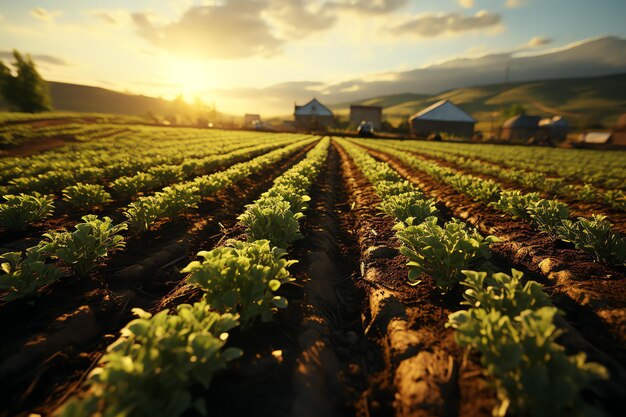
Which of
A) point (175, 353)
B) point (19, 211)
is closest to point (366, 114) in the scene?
point (19, 211)

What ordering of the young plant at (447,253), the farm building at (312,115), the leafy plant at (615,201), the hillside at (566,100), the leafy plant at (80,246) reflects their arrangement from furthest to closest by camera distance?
the hillside at (566,100) < the farm building at (312,115) < the leafy plant at (615,201) < the leafy plant at (80,246) < the young plant at (447,253)

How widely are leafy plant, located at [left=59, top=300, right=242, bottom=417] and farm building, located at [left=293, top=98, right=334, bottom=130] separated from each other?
76.6 m

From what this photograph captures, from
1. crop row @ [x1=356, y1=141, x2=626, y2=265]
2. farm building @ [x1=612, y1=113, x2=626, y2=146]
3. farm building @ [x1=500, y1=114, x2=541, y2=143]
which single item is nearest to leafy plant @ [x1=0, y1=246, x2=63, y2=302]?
crop row @ [x1=356, y1=141, x2=626, y2=265]

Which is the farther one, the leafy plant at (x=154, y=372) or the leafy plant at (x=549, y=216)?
the leafy plant at (x=549, y=216)

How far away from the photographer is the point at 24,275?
342 cm

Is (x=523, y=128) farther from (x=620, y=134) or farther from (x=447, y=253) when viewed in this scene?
(x=447, y=253)

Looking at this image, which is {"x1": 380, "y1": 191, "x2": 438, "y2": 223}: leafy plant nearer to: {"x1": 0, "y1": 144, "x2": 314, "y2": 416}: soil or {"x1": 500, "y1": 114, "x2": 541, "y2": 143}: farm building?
{"x1": 0, "y1": 144, "x2": 314, "y2": 416}: soil

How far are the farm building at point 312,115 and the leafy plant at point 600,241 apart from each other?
7433 cm

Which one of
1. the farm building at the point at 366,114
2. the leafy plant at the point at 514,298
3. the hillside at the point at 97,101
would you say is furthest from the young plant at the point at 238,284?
the hillside at the point at 97,101

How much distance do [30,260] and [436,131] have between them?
70.3 metres

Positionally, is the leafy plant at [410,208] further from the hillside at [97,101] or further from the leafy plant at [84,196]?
the hillside at [97,101]

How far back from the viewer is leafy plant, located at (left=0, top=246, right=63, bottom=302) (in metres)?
3.27

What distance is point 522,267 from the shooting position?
4551 mm

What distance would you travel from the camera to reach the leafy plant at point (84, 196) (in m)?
6.86
